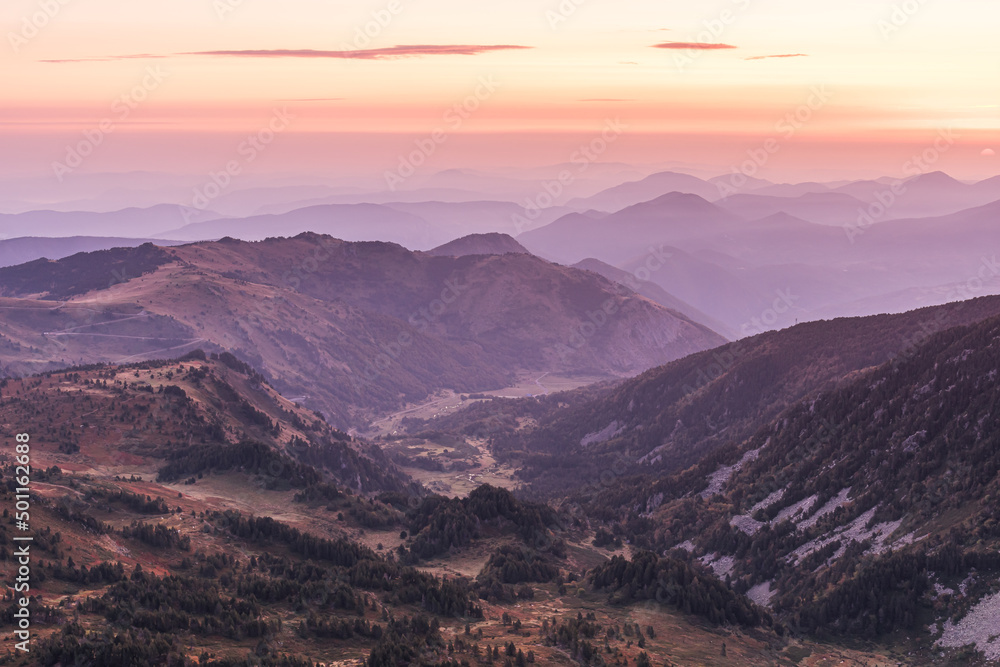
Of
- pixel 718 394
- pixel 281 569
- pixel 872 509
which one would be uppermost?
pixel 718 394

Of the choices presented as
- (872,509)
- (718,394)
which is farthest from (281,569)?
(718,394)

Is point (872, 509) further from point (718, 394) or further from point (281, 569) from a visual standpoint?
point (718, 394)

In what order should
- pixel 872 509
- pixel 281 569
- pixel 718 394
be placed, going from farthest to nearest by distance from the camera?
1. pixel 718 394
2. pixel 872 509
3. pixel 281 569

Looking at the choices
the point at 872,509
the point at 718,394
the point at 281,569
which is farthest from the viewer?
the point at 718,394

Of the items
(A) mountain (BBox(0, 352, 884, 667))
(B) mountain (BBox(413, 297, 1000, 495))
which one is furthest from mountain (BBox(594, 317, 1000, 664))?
(B) mountain (BBox(413, 297, 1000, 495))

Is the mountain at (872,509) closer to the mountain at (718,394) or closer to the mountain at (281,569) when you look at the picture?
the mountain at (281,569)

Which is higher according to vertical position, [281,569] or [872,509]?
[872,509]

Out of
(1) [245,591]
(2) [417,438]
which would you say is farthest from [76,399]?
(2) [417,438]

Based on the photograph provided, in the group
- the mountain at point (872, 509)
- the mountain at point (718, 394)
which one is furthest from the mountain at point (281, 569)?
the mountain at point (718, 394)

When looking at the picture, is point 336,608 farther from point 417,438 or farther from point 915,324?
point 417,438

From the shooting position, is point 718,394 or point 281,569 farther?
point 718,394

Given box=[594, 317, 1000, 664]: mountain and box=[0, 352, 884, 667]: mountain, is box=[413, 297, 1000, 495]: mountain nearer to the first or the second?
box=[594, 317, 1000, 664]: mountain

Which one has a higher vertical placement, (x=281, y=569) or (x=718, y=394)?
(x=718, y=394)
